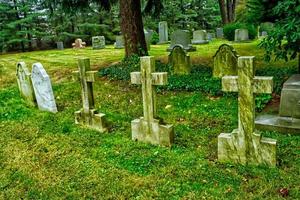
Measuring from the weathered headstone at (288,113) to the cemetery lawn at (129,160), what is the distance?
156 millimetres

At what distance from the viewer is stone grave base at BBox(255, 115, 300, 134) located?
5004 millimetres

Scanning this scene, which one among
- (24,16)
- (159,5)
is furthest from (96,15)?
(159,5)

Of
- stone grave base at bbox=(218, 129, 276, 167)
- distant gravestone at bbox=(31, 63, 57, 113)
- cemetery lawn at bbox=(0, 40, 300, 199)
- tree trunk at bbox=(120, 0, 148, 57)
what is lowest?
cemetery lawn at bbox=(0, 40, 300, 199)

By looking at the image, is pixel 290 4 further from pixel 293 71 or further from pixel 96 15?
pixel 96 15

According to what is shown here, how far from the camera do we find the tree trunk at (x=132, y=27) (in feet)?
34.9

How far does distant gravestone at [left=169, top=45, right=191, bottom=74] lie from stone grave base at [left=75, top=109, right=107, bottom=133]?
4.24 meters

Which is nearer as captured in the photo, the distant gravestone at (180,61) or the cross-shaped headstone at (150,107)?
the cross-shaped headstone at (150,107)

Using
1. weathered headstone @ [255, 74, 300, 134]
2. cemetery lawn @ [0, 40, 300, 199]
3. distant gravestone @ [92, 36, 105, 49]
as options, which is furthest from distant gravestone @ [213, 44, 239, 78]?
distant gravestone @ [92, 36, 105, 49]

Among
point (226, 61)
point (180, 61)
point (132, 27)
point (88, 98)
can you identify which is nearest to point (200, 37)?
point (132, 27)

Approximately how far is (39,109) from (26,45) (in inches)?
807

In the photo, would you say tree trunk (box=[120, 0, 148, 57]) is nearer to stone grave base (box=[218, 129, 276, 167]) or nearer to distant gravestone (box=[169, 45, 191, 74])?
distant gravestone (box=[169, 45, 191, 74])

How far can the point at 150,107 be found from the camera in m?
4.99

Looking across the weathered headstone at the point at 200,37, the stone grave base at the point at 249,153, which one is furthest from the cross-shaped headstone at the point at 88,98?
the weathered headstone at the point at 200,37

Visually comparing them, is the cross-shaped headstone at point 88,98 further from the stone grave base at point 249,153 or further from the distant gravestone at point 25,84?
the stone grave base at point 249,153
